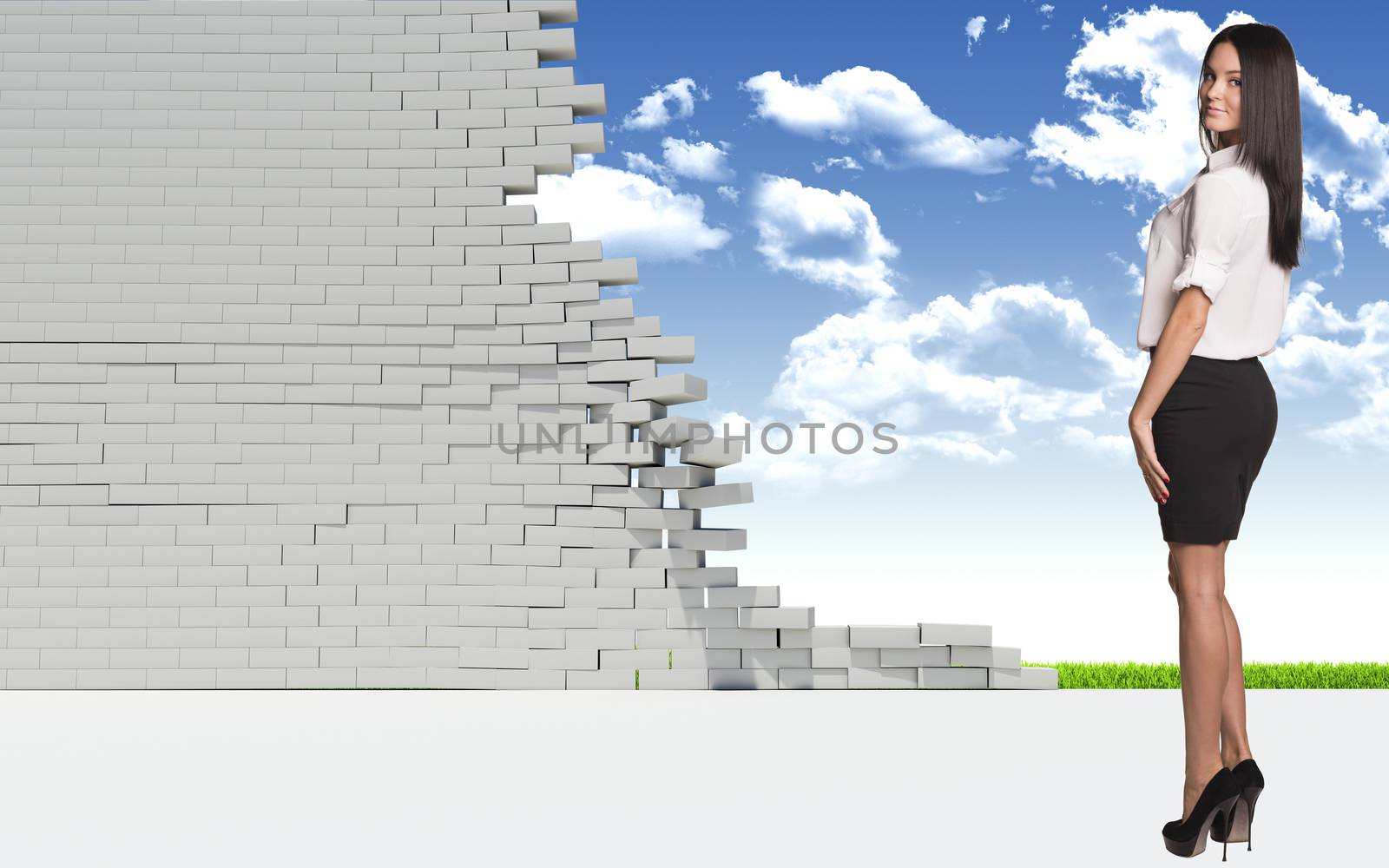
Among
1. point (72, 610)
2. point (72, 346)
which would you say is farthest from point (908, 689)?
point (72, 346)

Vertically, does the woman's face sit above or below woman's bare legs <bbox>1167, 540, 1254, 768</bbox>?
above

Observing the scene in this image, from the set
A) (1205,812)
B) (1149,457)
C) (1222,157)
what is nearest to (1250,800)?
(1205,812)

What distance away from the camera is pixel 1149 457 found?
2564 millimetres

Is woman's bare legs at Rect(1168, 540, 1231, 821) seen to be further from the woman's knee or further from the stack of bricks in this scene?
the stack of bricks

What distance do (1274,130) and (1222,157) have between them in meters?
0.12

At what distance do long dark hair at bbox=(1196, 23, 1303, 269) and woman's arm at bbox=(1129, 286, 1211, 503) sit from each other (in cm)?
31

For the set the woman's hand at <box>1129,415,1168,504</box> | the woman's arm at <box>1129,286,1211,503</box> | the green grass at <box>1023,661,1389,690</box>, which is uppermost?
the woman's arm at <box>1129,286,1211,503</box>

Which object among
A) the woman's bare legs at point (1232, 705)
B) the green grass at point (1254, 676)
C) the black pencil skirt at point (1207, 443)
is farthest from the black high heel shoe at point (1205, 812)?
the green grass at point (1254, 676)

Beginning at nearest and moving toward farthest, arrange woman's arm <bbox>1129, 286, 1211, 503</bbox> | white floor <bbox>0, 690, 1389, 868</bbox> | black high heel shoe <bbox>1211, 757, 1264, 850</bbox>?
woman's arm <bbox>1129, 286, 1211, 503</bbox> < black high heel shoe <bbox>1211, 757, 1264, 850</bbox> < white floor <bbox>0, 690, 1389, 868</bbox>

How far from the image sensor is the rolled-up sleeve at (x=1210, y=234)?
2516mm

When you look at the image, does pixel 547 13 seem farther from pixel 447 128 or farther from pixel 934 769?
pixel 934 769

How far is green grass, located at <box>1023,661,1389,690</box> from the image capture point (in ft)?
22.0

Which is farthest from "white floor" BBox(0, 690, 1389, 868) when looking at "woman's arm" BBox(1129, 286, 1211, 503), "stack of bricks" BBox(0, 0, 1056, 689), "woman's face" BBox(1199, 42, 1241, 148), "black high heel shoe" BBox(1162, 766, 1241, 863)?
"woman's face" BBox(1199, 42, 1241, 148)

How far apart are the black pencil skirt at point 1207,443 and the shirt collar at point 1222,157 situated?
19.3 inches
